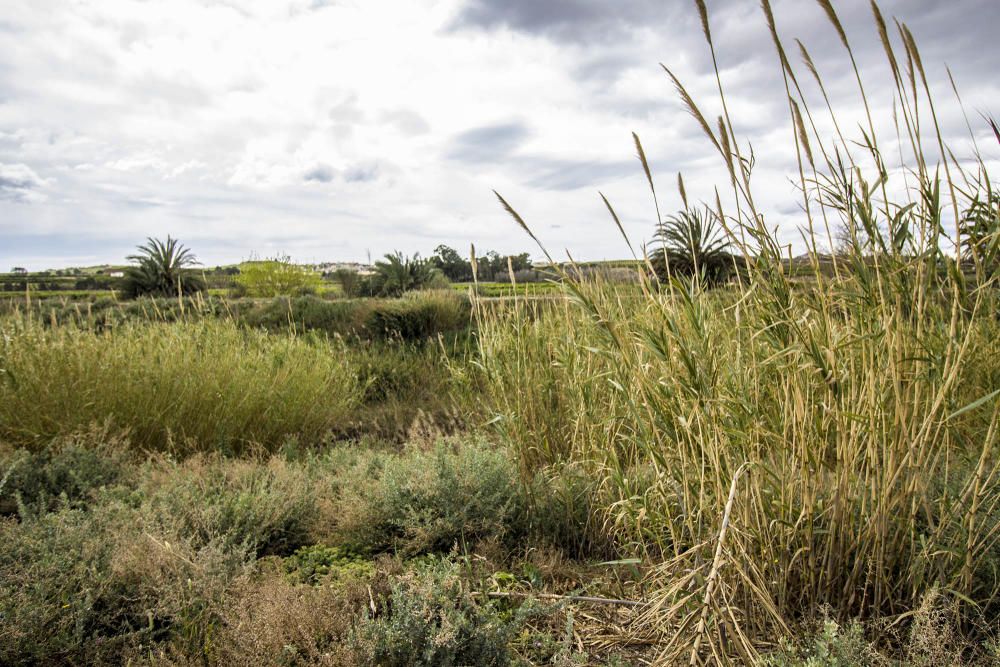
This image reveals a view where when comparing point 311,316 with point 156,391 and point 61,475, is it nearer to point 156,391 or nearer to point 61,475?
point 156,391

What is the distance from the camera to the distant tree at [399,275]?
1836 centimetres

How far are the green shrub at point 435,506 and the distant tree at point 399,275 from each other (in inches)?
600

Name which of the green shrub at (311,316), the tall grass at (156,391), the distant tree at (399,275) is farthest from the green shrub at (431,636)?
the distant tree at (399,275)

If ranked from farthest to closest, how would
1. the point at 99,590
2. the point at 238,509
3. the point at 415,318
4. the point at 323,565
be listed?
the point at 415,318 < the point at 238,509 < the point at 323,565 < the point at 99,590

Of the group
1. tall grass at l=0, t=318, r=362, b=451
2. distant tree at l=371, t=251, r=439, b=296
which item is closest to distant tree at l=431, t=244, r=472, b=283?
distant tree at l=371, t=251, r=439, b=296

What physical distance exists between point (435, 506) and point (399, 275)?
16.0 meters

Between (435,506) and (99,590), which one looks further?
(435,506)

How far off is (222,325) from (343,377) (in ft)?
4.38

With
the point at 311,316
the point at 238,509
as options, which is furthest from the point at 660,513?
the point at 311,316

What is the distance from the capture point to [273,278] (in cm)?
1931

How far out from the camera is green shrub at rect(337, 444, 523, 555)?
8.84ft

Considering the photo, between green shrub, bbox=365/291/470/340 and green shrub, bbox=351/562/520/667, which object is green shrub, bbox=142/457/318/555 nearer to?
green shrub, bbox=351/562/520/667

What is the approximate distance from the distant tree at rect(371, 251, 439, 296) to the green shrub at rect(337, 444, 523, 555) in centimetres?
1525

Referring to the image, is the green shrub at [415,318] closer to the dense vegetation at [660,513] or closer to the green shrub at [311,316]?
the green shrub at [311,316]
